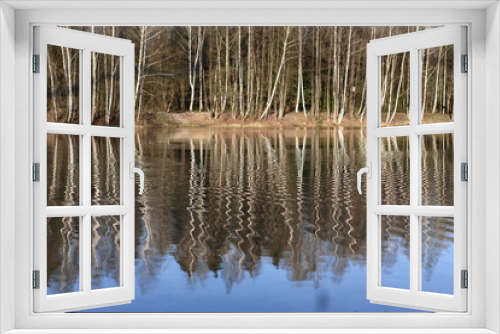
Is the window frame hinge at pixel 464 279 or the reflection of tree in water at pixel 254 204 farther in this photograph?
the reflection of tree in water at pixel 254 204

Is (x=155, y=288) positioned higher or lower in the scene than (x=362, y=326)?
lower

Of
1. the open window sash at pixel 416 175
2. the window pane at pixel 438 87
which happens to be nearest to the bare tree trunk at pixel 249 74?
the window pane at pixel 438 87

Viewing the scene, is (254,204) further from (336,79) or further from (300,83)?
(336,79)

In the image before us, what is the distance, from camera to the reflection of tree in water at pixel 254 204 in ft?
29.0

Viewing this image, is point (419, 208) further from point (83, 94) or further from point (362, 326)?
point (83, 94)

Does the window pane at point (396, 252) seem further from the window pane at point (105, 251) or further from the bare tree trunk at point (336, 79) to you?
the window pane at point (105, 251)

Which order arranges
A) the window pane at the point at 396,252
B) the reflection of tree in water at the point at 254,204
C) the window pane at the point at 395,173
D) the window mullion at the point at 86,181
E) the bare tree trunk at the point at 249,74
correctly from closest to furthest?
1. the window mullion at the point at 86,181
2. the window pane at the point at 396,252
3. the reflection of tree in water at the point at 254,204
4. the window pane at the point at 395,173
5. the bare tree trunk at the point at 249,74

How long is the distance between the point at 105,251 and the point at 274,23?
23.2 ft

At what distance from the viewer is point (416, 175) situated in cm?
251

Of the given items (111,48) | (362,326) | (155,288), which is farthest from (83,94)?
(155,288)

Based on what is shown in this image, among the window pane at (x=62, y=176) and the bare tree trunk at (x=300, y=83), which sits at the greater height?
the bare tree trunk at (x=300, y=83)

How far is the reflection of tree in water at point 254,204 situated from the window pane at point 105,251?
22 cm

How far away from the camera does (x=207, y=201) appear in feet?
34.0

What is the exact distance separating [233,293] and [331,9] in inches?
258
